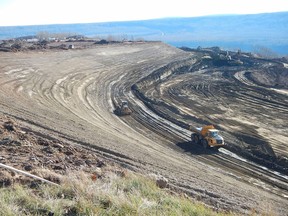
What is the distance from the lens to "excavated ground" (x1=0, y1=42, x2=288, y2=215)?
19.2m

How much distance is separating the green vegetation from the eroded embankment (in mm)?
15548

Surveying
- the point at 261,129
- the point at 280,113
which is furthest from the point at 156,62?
the point at 261,129

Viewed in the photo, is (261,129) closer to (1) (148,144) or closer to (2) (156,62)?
(1) (148,144)

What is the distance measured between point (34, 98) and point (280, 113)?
2250 centimetres

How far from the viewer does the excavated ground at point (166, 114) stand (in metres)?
19.2

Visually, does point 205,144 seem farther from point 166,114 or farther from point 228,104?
point 228,104

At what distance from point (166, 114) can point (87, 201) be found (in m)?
26.4

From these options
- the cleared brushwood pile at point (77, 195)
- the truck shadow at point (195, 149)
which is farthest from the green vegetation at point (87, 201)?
the truck shadow at point (195, 149)

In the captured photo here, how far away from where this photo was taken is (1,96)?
99.8ft

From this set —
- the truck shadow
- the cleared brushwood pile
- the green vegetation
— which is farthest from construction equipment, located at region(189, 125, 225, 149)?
the green vegetation

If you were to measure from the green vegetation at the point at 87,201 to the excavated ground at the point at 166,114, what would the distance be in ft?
16.0

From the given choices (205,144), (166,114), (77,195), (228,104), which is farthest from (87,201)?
(228,104)

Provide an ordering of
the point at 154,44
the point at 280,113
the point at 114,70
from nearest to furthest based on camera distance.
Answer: the point at 280,113 → the point at 114,70 → the point at 154,44

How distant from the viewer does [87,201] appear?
8.37 m
